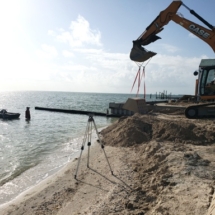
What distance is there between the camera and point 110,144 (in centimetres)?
1309

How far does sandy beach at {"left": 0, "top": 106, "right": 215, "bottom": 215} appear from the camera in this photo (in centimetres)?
520

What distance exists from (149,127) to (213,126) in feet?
11.2

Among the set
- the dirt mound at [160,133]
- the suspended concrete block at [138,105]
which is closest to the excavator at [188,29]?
the dirt mound at [160,133]

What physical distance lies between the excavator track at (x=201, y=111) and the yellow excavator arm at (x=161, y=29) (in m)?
3.60

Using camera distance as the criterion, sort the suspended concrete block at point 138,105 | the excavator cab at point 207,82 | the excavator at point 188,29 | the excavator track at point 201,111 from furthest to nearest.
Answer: the suspended concrete block at point 138,105
the excavator cab at point 207,82
the excavator at point 188,29
the excavator track at point 201,111

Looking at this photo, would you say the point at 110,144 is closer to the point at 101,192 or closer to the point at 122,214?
the point at 101,192

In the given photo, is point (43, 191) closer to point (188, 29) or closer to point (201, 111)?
point (201, 111)

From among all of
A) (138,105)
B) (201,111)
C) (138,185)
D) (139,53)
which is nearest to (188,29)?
(139,53)

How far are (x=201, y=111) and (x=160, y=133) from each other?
3.00 metres

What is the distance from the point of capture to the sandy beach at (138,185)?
205 inches

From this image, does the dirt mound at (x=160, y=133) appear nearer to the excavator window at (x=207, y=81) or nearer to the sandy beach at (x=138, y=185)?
the sandy beach at (x=138, y=185)

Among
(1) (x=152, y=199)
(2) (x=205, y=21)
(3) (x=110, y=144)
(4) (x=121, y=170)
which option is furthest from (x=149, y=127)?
(1) (x=152, y=199)

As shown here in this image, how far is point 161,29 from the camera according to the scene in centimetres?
1463

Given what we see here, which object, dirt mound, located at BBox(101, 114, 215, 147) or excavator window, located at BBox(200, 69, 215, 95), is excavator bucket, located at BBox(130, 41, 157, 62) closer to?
excavator window, located at BBox(200, 69, 215, 95)
